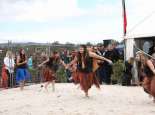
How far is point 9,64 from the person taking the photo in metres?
21.3

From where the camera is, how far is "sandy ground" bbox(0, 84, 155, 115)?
1239 centimetres

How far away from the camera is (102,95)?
54.2 ft

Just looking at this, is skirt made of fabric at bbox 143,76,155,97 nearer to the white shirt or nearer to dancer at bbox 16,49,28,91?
dancer at bbox 16,49,28,91

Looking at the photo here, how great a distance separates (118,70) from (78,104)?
8104mm

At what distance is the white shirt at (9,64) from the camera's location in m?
21.2

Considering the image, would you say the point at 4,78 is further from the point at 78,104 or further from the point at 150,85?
the point at 150,85

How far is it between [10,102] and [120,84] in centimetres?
754

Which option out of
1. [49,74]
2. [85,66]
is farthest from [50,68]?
[85,66]

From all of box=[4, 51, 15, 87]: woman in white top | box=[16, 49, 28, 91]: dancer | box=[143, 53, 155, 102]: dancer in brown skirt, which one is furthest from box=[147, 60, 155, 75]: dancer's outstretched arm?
box=[4, 51, 15, 87]: woman in white top

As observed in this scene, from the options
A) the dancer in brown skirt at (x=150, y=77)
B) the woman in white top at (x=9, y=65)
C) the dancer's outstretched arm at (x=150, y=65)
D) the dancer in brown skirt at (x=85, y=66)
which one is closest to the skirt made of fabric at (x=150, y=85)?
the dancer in brown skirt at (x=150, y=77)

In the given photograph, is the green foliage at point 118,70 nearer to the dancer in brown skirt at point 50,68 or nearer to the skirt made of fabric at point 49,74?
the dancer in brown skirt at point 50,68

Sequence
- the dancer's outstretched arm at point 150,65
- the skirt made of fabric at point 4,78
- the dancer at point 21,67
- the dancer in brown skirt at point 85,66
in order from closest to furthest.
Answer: the dancer's outstretched arm at point 150,65, the dancer in brown skirt at point 85,66, the dancer at point 21,67, the skirt made of fabric at point 4,78

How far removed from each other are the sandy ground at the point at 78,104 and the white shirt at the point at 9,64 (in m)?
3.95

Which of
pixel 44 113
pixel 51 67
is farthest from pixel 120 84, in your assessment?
pixel 44 113
